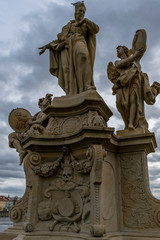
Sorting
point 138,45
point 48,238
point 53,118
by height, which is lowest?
point 48,238

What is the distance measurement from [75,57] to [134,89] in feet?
6.03

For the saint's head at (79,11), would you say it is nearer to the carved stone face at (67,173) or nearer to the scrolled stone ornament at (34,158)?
the scrolled stone ornament at (34,158)

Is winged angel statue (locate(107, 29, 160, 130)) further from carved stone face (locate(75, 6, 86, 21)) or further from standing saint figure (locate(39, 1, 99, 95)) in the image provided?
carved stone face (locate(75, 6, 86, 21))

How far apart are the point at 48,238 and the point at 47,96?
14.4 feet

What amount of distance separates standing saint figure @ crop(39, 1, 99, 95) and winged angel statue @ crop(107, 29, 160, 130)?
2.83 feet

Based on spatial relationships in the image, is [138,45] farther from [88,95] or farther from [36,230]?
[36,230]

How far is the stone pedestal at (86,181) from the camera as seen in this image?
4398mm

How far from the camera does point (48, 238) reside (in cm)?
439

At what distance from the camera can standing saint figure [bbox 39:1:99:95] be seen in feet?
20.7

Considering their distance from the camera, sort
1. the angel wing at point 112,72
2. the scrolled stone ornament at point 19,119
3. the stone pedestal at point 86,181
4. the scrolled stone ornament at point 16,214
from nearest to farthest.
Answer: the stone pedestal at point 86,181, the scrolled stone ornament at point 16,214, the angel wing at point 112,72, the scrolled stone ornament at point 19,119

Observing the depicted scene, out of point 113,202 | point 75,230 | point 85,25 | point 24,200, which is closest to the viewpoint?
point 75,230

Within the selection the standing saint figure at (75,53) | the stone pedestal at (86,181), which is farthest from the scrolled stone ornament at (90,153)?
the standing saint figure at (75,53)

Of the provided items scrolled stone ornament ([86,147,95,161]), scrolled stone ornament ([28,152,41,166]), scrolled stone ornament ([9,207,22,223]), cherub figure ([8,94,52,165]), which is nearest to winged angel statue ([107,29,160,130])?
scrolled stone ornament ([86,147,95,161])

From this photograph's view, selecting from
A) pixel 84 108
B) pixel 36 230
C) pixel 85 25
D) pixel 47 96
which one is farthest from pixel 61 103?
pixel 36 230
